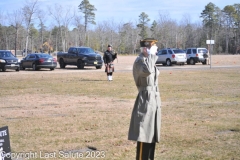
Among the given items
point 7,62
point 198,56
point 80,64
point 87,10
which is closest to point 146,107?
point 7,62

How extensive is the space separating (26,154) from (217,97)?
834cm

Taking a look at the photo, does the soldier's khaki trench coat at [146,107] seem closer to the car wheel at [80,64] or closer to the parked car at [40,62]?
the parked car at [40,62]

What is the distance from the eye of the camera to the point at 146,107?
→ 17.9 ft

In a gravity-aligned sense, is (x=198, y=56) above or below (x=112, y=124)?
above

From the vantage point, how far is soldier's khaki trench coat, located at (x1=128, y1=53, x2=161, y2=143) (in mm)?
5414

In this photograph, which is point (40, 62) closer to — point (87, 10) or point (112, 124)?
point (112, 124)

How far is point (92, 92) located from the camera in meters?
15.2

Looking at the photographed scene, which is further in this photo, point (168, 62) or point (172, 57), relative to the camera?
point (168, 62)

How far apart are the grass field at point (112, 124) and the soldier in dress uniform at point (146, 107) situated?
86cm

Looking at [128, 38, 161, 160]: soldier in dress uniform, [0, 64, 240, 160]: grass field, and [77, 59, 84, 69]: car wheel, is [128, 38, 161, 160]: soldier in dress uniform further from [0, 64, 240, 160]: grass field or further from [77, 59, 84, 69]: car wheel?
[77, 59, 84, 69]: car wheel

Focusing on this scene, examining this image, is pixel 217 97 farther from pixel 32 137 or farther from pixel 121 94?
pixel 32 137

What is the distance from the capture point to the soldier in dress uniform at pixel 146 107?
5.42m

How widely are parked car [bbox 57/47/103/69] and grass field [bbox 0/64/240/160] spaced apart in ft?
58.5

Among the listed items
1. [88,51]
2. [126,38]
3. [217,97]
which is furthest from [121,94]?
[126,38]
